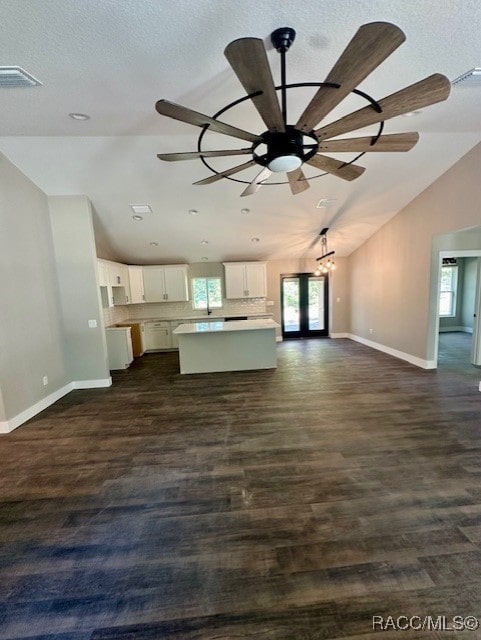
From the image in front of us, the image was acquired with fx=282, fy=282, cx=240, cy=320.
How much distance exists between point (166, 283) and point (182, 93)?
5298 mm

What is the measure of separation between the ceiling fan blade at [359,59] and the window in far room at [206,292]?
6.49 metres

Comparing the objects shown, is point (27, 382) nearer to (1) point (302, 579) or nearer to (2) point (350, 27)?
(1) point (302, 579)

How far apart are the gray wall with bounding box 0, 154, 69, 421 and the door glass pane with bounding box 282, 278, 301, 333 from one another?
5819mm

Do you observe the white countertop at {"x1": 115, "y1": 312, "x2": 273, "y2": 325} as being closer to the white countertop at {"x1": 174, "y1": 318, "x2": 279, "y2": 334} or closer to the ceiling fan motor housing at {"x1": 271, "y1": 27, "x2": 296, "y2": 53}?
the white countertop at {"x1": 174, "y1": 318, "x2": 279, "y2": 334}

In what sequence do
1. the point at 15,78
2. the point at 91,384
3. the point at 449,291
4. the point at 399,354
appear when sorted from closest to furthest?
1. the point at 15,78
2. the point at 91,384
3. the point at 399,354
4. the point at 449,291

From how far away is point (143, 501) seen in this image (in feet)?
7.48

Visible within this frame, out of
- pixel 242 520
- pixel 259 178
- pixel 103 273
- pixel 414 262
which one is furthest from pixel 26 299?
pixel 414 262

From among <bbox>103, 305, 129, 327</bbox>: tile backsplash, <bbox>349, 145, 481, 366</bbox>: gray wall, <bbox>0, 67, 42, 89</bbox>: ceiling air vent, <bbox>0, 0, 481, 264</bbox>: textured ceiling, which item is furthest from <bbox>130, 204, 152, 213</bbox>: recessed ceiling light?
<bbox>349, 145, 481, 366</bbox>: gray wall

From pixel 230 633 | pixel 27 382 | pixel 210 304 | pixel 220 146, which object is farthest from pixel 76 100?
pixel 210 304

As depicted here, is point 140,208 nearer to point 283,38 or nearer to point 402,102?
point 283,38

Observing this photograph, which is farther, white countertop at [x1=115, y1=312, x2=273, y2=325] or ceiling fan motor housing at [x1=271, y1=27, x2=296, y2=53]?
white countertop at [x1=115, y1=312, x2=273, y2=325]

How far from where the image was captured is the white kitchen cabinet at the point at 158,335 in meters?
7.62

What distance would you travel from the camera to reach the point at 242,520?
204cm

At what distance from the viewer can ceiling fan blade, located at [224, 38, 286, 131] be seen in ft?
4.06
